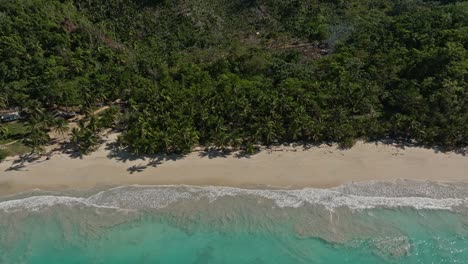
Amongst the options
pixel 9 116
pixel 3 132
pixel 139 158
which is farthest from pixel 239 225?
pixel 9 116

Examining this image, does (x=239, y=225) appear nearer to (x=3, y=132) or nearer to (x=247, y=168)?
(x=247, y=168)

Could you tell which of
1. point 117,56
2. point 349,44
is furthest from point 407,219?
point 117,56

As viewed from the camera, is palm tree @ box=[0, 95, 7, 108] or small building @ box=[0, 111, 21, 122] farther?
small building @ box=[0, 111, 21, 122]

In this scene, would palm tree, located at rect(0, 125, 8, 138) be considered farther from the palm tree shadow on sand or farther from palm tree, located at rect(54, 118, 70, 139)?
the palm tree shadow on sand

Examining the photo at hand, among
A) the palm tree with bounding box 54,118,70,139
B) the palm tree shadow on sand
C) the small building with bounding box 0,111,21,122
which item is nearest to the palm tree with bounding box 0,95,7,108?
the small building with bounding box 0,111,21,122

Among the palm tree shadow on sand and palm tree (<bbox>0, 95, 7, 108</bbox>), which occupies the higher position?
palm tree (<bbox>0, 95, 7, 108</bbox>)

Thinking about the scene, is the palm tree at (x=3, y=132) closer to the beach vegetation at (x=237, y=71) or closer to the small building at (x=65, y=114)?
the beach vegetation at (x=237, y=71)

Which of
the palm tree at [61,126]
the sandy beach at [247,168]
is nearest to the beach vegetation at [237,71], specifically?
the palm tree at [61,126]
